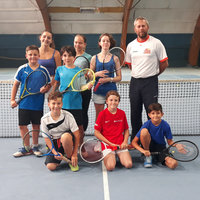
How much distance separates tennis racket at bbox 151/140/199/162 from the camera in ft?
7.69

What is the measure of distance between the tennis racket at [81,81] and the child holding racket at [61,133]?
24cm

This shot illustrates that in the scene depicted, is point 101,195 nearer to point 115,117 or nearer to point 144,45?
point 115,117

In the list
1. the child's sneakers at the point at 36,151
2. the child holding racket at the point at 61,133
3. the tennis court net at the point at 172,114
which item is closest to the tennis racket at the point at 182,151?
the child holding racket at the point at 61,133

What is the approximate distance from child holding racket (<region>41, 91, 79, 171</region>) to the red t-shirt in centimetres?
30

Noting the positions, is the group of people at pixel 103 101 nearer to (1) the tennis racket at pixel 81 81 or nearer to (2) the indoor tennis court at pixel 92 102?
(1) the tennis racket at pixel 81 81

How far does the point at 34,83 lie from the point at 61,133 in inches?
26.5

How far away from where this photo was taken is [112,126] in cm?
267

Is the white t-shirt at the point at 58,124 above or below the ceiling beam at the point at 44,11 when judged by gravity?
below

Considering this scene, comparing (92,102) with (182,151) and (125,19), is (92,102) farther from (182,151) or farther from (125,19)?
(125,19)

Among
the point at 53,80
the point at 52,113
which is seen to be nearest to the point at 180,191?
the point at 52,113

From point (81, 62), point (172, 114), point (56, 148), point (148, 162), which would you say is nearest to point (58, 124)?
point (56, 148)

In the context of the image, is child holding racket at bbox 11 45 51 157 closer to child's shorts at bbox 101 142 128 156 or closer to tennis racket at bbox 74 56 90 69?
tennis racket at bbox 74 56 90 69

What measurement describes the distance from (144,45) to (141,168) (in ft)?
4.38

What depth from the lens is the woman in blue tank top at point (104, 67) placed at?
2.69m
